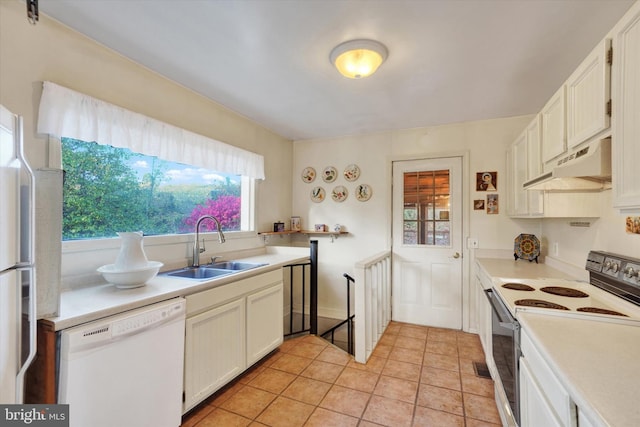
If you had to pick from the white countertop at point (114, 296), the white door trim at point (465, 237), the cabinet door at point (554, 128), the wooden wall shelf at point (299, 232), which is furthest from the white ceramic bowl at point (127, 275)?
the white door trim at point (465, 237)

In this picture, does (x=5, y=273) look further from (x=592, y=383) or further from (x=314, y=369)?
(x=314, y=369)

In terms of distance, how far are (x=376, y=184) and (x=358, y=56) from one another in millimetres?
1989

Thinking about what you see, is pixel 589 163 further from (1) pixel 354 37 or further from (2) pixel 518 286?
(1) pixel 354 37

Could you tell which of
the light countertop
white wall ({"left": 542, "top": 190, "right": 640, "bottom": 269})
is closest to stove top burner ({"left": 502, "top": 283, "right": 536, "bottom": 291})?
the light countertop

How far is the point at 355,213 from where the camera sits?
3844mm

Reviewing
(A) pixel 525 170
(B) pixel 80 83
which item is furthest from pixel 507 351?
(B) pixel 80 83

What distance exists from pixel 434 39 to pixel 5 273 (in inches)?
92.3

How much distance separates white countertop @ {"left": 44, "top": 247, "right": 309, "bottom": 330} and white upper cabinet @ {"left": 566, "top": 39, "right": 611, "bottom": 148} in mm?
2250

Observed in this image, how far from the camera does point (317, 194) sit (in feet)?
13.3

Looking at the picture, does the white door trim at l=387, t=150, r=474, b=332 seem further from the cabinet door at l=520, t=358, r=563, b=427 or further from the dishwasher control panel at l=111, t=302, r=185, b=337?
the dishwasher control panel at l=111, t=302, r=185, b=337

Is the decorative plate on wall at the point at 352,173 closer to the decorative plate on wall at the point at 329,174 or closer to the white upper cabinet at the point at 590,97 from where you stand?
the decorative plate on wall at the point at 329,174

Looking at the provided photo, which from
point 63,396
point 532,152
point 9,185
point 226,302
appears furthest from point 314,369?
point 532,152

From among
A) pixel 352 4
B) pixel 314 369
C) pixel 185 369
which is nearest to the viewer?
pixel 352 4

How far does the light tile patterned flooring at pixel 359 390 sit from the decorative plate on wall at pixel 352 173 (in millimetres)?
2027
